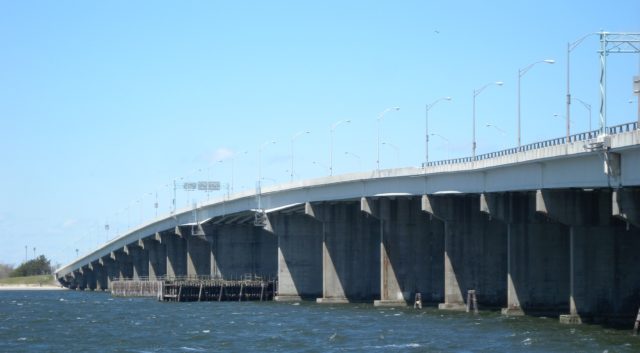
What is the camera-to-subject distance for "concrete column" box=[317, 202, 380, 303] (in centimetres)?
10712

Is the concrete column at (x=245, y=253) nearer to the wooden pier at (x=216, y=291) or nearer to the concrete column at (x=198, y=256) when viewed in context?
the concrete column at (x=198, y=256)

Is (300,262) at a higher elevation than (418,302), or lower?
higher

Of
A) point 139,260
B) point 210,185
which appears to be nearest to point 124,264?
point 139,260

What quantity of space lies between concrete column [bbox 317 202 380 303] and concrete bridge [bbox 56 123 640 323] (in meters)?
0.10

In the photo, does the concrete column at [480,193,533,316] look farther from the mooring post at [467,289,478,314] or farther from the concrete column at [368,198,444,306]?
the concrete column at [368,198,444,306]

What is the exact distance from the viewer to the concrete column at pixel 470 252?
88875 mm

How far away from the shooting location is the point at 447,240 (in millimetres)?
90125

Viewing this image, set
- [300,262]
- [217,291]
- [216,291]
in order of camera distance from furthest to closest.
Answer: [216,291] → [217,291] → [300,262]

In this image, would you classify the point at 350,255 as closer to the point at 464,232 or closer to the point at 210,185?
the point at 464,232

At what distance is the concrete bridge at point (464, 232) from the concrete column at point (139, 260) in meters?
38.3

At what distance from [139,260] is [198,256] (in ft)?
118

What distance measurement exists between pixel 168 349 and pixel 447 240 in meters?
33.6

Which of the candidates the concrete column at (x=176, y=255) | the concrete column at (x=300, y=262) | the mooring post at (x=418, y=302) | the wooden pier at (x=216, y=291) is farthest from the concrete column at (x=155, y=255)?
the mooring post at (x=418, y=302)

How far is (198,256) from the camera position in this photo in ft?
493
